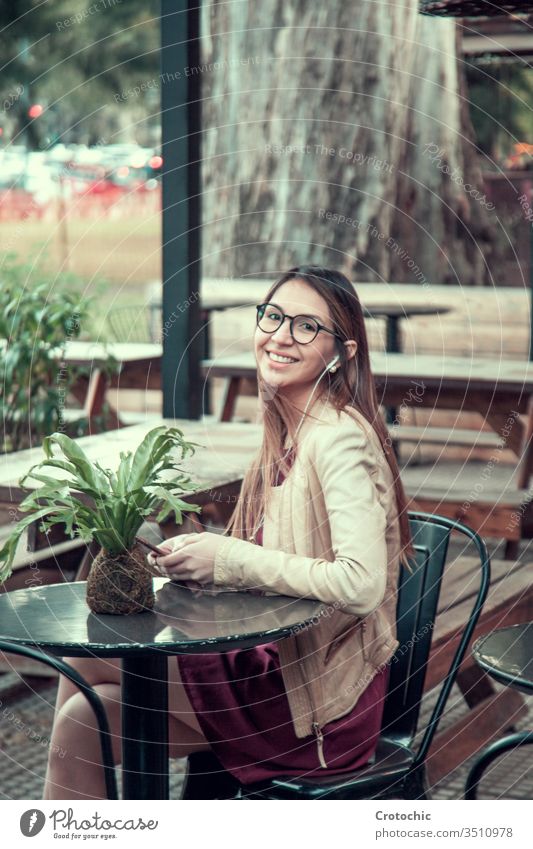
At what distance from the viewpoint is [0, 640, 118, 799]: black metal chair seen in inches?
76.3

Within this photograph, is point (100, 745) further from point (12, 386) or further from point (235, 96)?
point (235, 96)

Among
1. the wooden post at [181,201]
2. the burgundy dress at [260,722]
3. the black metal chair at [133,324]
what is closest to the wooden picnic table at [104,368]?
the black metal chair at [133,324]

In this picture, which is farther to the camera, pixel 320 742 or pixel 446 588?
pixel 446 588

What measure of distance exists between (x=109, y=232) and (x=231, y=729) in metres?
19.1

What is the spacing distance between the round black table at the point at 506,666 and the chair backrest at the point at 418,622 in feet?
1.02

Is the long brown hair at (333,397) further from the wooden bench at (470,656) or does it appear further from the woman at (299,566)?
the wooden bench at (470,656)

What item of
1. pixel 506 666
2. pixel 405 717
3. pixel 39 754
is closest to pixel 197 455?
pixel 39 754

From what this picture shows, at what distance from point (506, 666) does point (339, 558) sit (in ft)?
1.12

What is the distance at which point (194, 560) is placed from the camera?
7.00 feet

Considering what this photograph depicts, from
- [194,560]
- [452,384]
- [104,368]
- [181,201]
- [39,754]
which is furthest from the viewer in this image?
[104,368]

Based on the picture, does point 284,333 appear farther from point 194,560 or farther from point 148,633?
point 148,633

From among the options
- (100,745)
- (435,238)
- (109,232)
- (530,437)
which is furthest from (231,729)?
(109,232)

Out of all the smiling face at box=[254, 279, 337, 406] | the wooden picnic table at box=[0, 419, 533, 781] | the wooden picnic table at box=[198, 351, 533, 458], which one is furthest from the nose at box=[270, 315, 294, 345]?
the wooden picnic table at box=[198, 351, 533, 458]

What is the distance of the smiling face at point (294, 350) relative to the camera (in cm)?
224
